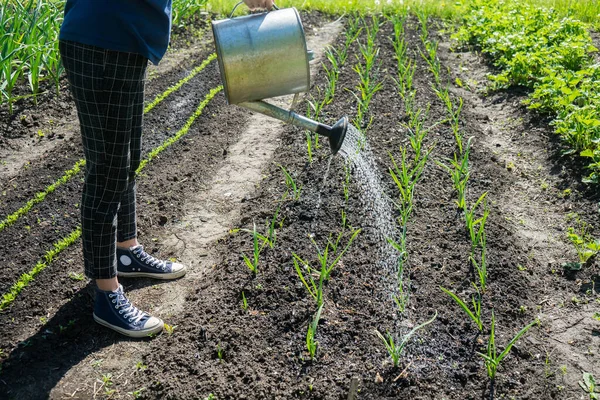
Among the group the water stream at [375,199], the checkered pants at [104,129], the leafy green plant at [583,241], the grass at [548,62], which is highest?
the checkered pants at [104,129]

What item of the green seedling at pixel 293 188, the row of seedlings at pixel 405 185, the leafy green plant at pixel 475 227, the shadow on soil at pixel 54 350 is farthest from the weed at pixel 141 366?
the leafy green plant at pixel 475 227

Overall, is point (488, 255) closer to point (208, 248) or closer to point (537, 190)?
point (537, 190)

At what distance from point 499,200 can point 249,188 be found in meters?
1.31

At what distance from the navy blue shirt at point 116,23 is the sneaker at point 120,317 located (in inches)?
36.1

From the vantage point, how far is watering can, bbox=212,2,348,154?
208 cm

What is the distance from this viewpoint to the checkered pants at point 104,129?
2014 millimetres

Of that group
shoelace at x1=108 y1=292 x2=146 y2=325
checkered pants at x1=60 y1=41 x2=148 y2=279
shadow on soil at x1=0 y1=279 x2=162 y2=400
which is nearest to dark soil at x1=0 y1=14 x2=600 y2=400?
shadow on soil at x1=0 y1=279 x2=162 y2=400

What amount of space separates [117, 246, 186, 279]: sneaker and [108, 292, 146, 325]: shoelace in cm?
31

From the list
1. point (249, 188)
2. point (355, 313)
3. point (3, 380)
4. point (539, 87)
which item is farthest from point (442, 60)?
point (3, 380)

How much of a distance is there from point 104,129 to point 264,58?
0.58m

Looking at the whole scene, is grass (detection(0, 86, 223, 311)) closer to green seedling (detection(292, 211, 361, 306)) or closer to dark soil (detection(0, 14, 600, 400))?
dark soil (detection(0, 14, 600, 400))

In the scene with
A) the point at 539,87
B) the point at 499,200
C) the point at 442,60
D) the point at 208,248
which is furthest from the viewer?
the point at 442,60

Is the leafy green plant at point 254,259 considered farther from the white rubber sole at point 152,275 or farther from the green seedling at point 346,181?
the green seedling at point 346,181

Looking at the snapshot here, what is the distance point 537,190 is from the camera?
339cm
